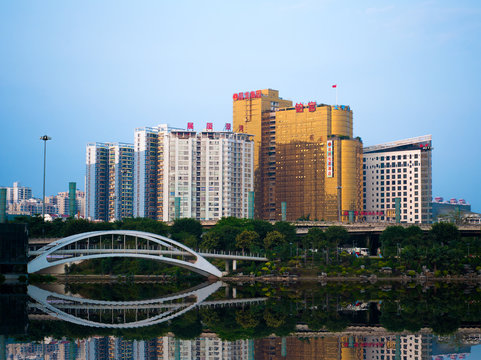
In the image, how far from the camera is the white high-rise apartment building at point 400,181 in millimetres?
165625

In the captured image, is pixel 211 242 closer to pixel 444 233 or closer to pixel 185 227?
pixel 185 227

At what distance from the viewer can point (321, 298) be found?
231 ft

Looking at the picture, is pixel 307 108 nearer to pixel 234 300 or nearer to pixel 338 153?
pixel 338 153

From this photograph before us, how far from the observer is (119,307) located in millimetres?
61719

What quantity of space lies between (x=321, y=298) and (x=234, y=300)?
854 centimetres

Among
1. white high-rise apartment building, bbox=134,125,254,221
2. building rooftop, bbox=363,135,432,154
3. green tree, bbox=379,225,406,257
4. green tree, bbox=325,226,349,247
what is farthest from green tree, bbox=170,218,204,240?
building rooftop, bbox=363,135,432,154

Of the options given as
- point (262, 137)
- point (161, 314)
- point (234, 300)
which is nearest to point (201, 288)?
point (234, 300)

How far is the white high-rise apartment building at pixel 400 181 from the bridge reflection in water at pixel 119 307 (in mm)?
97108

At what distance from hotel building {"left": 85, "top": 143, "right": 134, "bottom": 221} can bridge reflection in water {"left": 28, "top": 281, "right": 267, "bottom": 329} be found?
9663 cm

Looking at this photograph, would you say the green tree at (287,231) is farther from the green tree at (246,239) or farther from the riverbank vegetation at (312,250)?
the green tree at (246,239)

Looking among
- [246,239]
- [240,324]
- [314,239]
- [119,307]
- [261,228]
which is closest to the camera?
[240,324]

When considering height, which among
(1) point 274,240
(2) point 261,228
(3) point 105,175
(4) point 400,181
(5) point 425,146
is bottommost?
(1) point 274,240

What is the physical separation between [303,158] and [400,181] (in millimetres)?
23432

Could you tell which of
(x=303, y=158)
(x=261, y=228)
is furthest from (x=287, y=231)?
(x=303, y=158)
